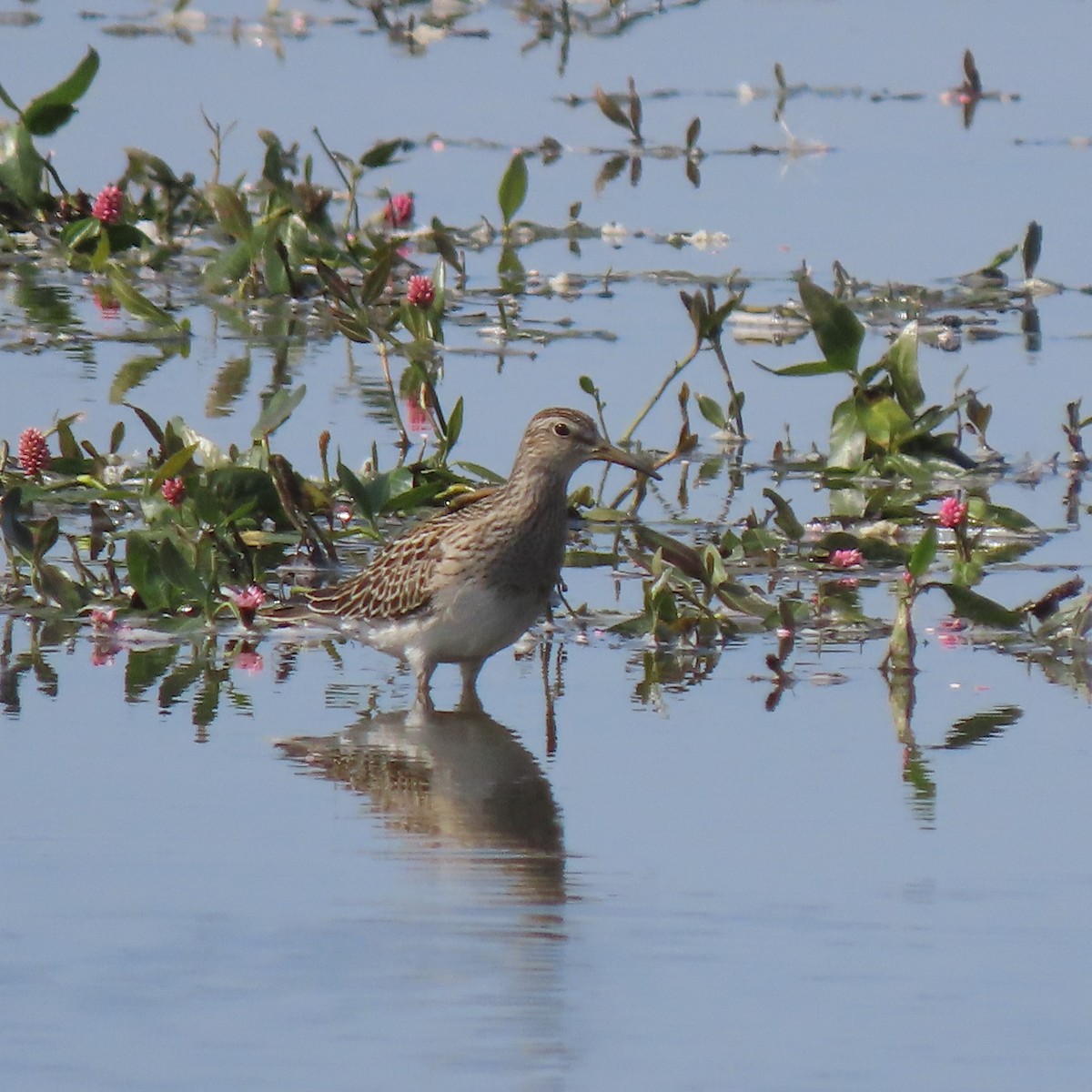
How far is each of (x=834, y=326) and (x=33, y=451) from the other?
3.21 metres

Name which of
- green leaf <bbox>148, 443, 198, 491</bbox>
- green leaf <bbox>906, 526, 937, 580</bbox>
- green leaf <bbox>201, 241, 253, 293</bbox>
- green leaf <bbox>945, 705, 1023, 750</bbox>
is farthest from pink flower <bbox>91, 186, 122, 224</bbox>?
green leaf <bbox>945, 705, 1023, 750</bbox>

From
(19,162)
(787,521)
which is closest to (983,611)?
(787,521)

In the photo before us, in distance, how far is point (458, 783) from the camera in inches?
277

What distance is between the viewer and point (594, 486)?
1065cm

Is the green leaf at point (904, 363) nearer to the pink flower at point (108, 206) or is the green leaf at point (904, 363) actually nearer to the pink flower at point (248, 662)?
the pink flower at point (248, 662)

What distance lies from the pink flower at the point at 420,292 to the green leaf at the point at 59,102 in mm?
3379

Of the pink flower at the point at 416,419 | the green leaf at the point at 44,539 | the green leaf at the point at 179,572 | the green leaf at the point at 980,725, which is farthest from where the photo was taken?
the pink flower at the point at 416,419

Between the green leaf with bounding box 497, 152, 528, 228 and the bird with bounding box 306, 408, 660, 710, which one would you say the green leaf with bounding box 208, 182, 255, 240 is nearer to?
the green leaf with bounding box 497, 152, 528, 228

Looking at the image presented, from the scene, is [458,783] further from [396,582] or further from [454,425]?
[454,425]

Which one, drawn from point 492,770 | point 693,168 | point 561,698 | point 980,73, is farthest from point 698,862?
point 980,73

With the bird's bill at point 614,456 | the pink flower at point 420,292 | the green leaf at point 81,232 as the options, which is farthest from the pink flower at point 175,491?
the green leaf at point 81,232

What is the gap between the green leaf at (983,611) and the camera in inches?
332

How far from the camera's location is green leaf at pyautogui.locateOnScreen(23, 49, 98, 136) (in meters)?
13.1

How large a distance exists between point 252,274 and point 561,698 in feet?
19.6
